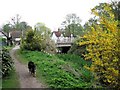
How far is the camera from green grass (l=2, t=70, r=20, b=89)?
18692 millimetres

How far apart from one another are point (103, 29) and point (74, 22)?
2570 inches

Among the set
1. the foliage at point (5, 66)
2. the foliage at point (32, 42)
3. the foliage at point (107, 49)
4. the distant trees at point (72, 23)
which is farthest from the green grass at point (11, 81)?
the distant trees at point (72, 23)

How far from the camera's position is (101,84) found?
1720 centimetres

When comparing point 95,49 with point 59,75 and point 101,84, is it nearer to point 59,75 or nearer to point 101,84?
point 101,84

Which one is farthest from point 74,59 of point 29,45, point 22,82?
point 22,82

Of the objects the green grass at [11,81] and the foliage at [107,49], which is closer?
the foliage at [107,49]

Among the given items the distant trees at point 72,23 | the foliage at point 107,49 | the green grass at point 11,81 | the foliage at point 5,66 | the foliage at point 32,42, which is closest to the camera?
the foliage at point 107,49

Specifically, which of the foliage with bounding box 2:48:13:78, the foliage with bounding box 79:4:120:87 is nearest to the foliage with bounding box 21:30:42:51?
the foliage with bounding box 2:48:13:78

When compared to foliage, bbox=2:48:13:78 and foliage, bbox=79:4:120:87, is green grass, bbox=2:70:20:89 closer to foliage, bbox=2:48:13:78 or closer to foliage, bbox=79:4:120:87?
foliage, bbox=2:48:13:78

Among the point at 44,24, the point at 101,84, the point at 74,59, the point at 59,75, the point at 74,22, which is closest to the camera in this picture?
the point at 101,84

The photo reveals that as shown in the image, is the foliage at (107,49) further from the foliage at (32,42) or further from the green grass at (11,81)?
the foliage at (32,42)

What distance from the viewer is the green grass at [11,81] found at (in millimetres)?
18692

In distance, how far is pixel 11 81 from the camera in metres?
20.2

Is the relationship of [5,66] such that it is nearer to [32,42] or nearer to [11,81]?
[11,81]
